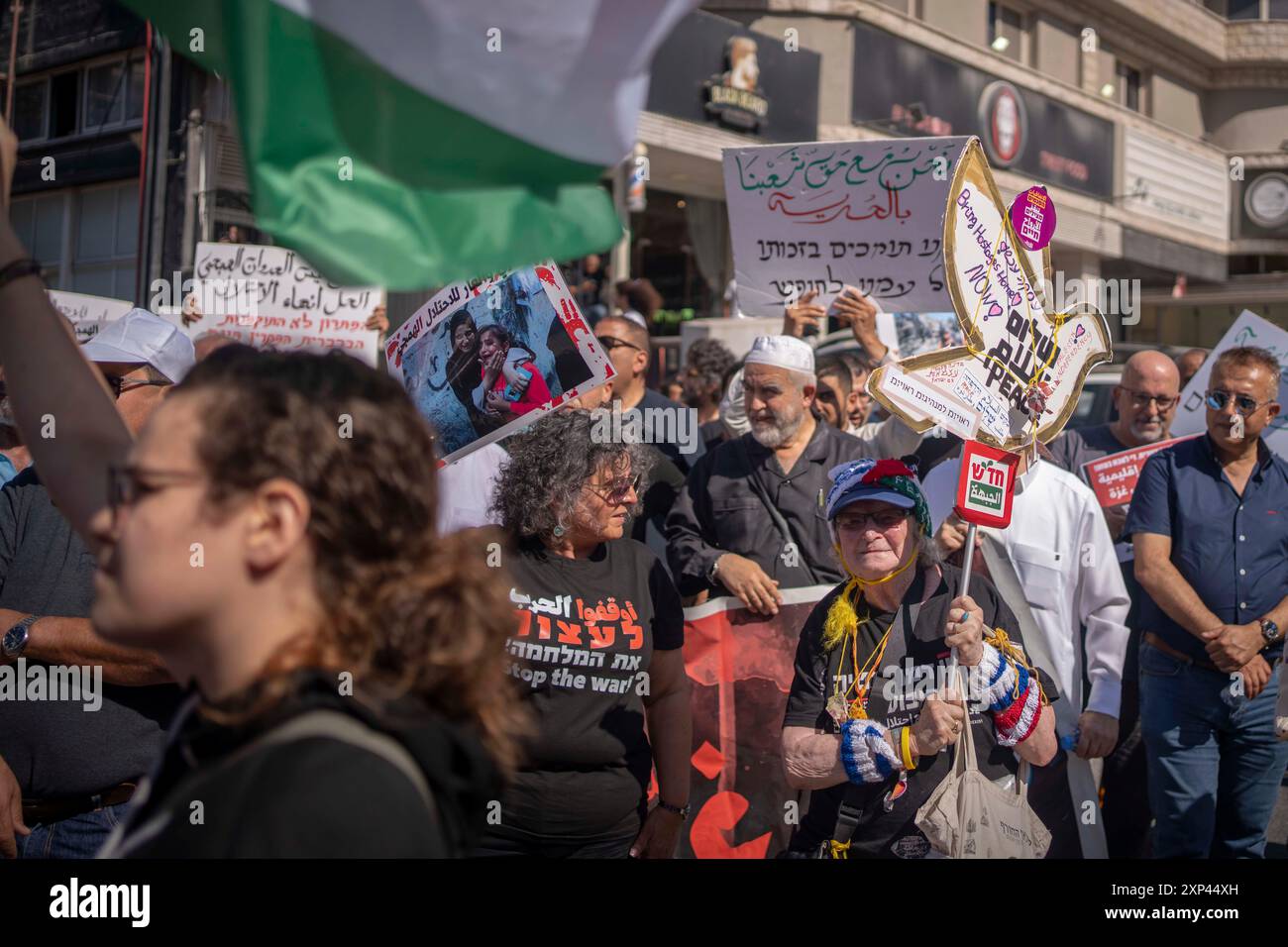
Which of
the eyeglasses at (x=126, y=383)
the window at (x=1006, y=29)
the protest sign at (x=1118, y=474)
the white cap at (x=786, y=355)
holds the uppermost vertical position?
the window at (x=1006, y=29)

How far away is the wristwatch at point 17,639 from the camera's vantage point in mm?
2939

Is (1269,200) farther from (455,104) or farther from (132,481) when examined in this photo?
(132,481)

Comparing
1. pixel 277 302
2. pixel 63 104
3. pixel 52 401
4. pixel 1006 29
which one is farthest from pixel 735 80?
pixel 52 401

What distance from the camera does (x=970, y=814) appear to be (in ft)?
11.0

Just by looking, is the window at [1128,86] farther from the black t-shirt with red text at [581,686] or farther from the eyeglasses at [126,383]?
the eyeglasses at [126,383]

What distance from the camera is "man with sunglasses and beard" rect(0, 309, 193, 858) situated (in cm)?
296

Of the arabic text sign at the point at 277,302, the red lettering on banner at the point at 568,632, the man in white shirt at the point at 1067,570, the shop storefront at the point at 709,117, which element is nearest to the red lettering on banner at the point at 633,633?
the red lettering on banner at the point at 568,632

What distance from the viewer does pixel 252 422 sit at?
4.69 feet

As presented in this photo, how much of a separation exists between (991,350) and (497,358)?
152cm

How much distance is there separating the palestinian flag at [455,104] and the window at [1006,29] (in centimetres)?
2206

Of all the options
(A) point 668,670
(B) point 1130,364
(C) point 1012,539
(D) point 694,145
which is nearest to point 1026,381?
(C) point 1012,539
